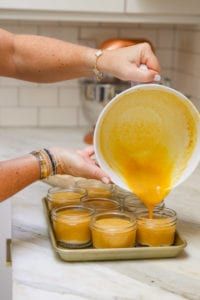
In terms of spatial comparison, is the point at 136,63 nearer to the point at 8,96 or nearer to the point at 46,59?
the point at 46,59

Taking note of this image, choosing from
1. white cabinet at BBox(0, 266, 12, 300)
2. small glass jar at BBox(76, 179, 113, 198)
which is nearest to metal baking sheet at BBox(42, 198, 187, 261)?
small glass jar at BBox(76, 179, 113, 198)

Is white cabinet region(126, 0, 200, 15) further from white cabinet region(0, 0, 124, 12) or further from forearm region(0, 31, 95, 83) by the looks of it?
forearm region(0, 31, 95, 83)

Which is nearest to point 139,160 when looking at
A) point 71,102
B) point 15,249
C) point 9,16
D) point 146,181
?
point 146,181

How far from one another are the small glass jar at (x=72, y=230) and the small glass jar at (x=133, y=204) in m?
0.12

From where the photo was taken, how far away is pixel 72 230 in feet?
3.65

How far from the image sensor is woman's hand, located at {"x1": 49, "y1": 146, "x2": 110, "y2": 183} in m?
1.20

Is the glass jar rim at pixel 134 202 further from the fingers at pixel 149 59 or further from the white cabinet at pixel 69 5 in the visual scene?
the white cabinet at pixel 69 5

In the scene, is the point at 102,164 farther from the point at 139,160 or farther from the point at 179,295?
the point at 179,295

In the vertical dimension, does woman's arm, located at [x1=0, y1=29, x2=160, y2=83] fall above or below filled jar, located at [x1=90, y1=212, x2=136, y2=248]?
above

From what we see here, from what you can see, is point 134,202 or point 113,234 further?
point 134,202

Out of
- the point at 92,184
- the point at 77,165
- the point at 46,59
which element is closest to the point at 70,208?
the point at 77,165

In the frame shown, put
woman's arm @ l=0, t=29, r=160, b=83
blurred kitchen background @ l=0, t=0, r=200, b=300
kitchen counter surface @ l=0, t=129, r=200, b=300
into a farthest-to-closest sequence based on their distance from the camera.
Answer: blurred kitchen background @ l=0, t=0, r=200, b=300
woman's arm @ l=0, t=29, r=160, b=83
kitchen counter surface @ l=0, t=129, r=200, b=300

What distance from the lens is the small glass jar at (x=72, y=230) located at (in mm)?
1114

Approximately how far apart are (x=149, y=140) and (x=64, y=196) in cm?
24
